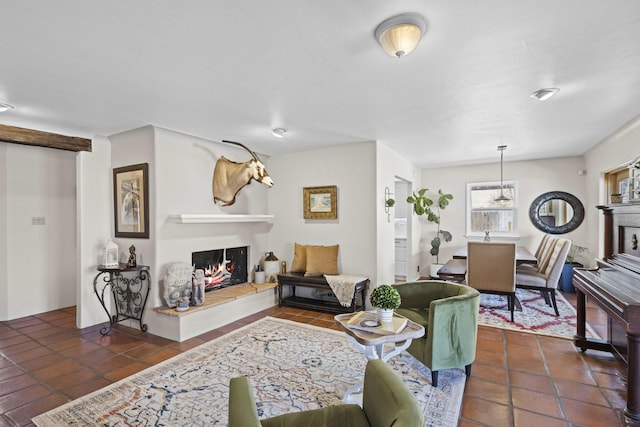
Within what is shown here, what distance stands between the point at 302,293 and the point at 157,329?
2137mm

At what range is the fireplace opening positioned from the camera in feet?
14.0

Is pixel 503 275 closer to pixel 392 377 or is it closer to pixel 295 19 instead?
pixel 392 377

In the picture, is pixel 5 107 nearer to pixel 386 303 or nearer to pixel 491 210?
pixel 386 303

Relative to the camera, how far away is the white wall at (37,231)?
4254 mm

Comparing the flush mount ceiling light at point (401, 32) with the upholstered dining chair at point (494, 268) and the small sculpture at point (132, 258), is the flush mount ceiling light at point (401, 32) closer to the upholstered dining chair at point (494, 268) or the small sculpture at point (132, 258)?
the upholstered dining chair at point (494, 268)

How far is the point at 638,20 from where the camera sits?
5.47 ft

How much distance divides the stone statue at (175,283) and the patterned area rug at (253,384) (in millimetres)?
709

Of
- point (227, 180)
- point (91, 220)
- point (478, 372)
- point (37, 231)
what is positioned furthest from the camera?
point (37, 231)

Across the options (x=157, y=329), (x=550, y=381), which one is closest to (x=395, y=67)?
(x=550, y=381)

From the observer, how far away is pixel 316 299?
482cm

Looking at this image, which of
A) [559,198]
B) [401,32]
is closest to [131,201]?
[401,32]

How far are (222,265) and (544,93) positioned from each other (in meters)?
A: 4.22

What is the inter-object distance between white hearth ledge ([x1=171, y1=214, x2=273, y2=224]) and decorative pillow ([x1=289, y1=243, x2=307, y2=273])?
2.38 feet

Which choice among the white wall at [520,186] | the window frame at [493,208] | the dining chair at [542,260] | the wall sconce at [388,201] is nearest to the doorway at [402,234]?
the white wall at [520,186]
